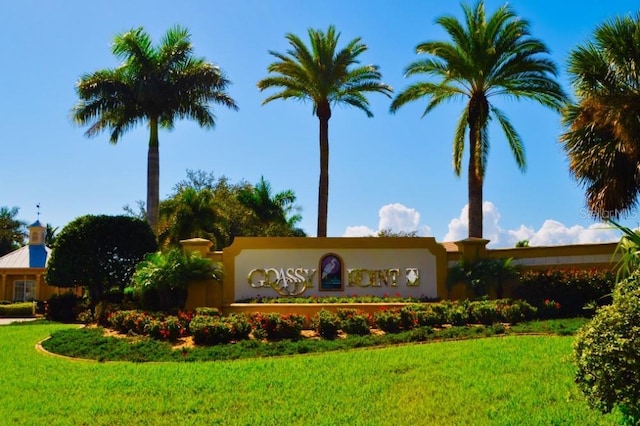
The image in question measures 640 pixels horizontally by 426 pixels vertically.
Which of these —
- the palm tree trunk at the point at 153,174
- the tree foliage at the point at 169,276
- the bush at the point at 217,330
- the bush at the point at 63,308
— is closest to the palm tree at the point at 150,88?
the palm tree trunk at the point at 153,174

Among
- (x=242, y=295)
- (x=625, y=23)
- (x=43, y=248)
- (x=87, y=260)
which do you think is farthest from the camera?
(x=43, y=248)

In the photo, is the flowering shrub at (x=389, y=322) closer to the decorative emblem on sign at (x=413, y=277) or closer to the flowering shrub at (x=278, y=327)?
the flowering shrub at (x=278, y=327)

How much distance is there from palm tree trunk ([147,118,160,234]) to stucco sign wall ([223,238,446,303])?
10092 mm

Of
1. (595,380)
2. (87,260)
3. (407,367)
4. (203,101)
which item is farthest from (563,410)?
(203,101)

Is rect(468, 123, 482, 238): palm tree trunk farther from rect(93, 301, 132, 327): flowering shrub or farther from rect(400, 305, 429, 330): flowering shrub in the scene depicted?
rect(93, 301, 132, 327): flowering shrub

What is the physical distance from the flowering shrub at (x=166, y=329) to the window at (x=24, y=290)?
92.3 feet

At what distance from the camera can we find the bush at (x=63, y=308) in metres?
25.7

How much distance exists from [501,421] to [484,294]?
40.0ft

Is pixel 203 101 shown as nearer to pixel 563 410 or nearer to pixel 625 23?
pixel 625 23

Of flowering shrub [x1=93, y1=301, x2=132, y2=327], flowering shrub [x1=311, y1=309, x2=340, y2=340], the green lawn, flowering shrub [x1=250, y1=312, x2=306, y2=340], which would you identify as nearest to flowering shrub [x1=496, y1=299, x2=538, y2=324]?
the green lawn

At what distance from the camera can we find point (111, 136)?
3134cm

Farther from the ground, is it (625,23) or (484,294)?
(625,23)

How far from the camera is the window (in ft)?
130

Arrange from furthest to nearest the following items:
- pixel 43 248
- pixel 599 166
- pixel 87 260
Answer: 1. pixel 43 248
2. pixel 87 260
3. pixel 599 166
